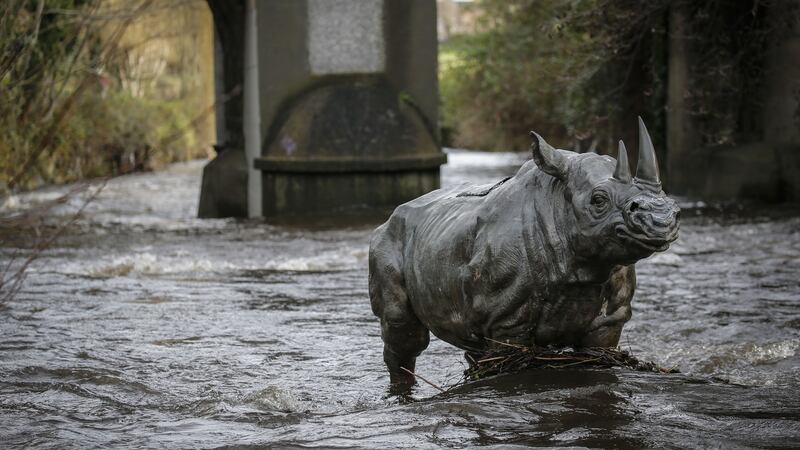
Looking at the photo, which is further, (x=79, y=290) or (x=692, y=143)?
(x=692, y=143)

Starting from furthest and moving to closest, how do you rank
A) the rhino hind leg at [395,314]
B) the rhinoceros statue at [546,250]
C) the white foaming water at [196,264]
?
the white foaming water at [196,264], the rhino hind leg at [395,314], the rhinoceros statue at [546,250]

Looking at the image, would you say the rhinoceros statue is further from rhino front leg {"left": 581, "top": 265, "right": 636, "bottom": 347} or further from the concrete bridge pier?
the concrete bridge pier

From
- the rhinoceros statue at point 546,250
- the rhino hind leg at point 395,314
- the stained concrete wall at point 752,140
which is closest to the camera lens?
the rhinoceros statue at point 546,250

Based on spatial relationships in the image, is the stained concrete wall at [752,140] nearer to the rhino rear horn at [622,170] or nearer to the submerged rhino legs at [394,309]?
the submerged rhino legs at [394,309]

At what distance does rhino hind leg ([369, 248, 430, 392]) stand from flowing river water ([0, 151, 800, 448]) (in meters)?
0.30

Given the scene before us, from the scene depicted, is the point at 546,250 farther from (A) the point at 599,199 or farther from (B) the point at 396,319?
(B) the point at 396,319

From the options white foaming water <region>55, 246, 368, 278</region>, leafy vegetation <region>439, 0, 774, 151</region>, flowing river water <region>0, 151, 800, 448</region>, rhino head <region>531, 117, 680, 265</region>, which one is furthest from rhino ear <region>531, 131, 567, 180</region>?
leafy vegetation <region>439, 0, 774, 151</region>

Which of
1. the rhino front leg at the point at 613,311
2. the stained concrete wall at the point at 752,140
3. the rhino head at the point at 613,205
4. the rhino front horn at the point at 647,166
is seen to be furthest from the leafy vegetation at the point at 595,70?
the rhino front horn at the point at 647,166

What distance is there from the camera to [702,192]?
2028cm

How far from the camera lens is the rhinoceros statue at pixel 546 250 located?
5.92 m

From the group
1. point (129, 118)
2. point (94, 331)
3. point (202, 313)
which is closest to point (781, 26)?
point (202, 313)

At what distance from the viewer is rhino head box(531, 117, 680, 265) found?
5742mm

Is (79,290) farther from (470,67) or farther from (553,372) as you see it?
(470,67)

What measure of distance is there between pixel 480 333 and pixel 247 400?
1.64 meters
